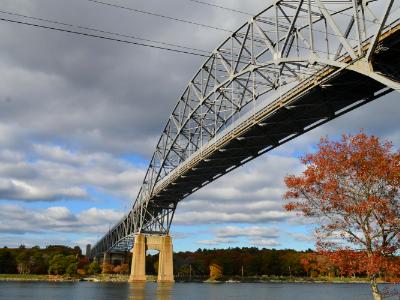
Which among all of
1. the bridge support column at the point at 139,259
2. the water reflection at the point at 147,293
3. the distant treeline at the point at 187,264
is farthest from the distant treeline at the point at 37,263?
the water reflection at the point at 147,293

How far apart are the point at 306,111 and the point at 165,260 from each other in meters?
57.8

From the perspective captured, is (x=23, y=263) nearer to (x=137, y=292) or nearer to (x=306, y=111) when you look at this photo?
(x=137, y=292)

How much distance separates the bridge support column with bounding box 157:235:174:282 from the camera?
3467 inches

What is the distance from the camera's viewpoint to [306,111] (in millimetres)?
36812

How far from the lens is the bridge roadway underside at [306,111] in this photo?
23516 mm

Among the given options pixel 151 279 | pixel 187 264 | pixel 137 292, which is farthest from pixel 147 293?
pixel 187 264

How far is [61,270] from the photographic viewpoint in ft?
438

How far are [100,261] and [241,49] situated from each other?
15883cm

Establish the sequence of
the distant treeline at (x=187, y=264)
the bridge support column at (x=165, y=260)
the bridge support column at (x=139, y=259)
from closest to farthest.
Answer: the bridge support column at (x=139, y=259) < the bridge support column at (x=165, y=260) < the distant treeline at (x=187, y=264)

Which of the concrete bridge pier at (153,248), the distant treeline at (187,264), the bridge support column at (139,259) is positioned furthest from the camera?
the distant treeline at (187,264)

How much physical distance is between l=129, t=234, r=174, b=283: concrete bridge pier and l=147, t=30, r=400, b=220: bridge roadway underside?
31.3 metres

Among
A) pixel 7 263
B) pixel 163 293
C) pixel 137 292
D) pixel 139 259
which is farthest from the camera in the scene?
pixel 7 263

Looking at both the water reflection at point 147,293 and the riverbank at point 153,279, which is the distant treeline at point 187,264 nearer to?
the riverbank at point 153,279

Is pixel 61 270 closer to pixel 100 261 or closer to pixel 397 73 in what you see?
pixel 100 261
